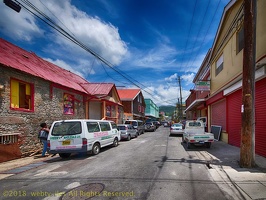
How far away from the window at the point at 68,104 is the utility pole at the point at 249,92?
1169cm

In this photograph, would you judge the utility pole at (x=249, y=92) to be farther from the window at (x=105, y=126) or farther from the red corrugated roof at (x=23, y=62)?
the red corrugated roof at (x=23, y=62)

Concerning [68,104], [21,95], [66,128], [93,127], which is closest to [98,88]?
[68,104]

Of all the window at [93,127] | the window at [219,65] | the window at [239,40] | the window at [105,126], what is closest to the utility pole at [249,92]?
the window at [239,40]

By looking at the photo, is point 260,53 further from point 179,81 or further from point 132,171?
point 179,81

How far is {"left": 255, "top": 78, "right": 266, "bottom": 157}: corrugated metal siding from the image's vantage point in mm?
7879

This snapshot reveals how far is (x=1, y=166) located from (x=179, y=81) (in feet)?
122

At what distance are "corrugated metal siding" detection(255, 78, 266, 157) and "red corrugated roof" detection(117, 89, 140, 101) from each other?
87.8 ft

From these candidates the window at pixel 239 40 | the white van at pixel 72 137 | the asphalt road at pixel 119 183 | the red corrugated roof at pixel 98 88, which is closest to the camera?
the asphalt road at pixel 119 183

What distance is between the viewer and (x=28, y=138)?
32.2 feet

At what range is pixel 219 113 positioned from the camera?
1511 cm

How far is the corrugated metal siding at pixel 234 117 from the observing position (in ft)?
34.6

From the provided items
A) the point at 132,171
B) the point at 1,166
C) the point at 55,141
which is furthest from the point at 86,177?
the point at 1,166

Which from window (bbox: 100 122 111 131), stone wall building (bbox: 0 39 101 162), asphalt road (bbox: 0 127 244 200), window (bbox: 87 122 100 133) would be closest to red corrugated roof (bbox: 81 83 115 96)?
stone wall building (bbox: 0 39 101 162)

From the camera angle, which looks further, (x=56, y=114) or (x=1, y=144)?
(x=56, y=114)
